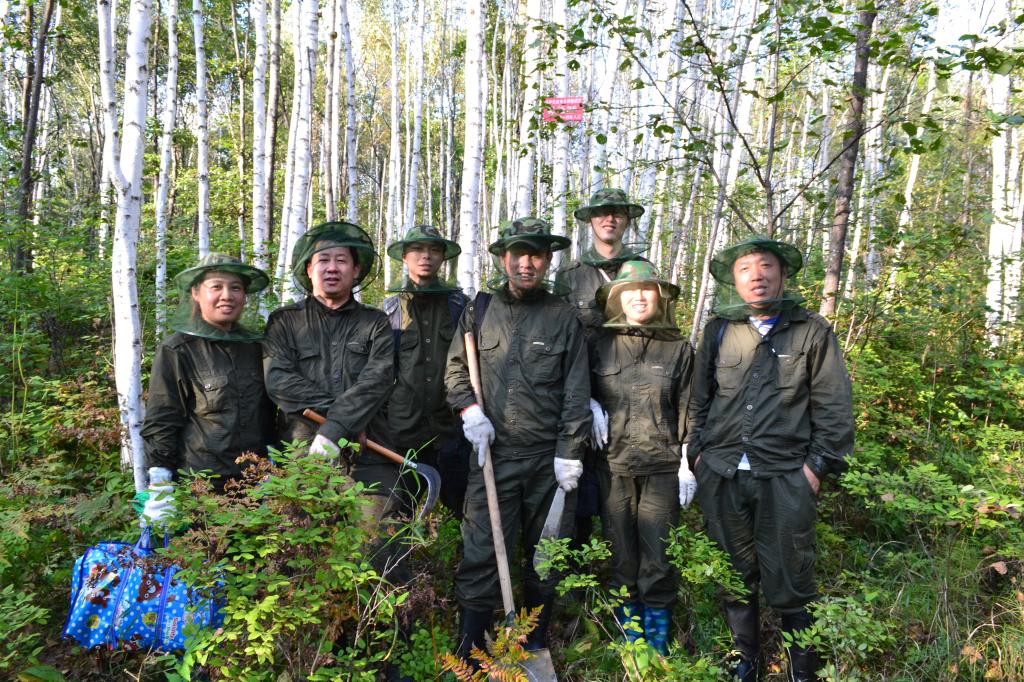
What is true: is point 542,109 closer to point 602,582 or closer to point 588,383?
point 588,383

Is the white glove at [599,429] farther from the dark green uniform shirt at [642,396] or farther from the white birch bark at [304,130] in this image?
the white birch bark at [304,130]

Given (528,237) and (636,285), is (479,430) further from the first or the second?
(636,285)

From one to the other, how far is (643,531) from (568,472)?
0.62m

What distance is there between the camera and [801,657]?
3291 millimetres

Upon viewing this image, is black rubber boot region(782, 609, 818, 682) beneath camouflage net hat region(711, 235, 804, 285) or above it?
beneath

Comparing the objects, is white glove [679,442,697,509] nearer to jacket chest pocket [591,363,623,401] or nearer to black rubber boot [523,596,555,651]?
jacket chest pocket [591,363,623,401]

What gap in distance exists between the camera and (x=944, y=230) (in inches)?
231

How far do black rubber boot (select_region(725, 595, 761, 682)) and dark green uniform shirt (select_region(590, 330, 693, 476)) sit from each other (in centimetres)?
89

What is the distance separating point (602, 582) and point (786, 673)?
4.41ft

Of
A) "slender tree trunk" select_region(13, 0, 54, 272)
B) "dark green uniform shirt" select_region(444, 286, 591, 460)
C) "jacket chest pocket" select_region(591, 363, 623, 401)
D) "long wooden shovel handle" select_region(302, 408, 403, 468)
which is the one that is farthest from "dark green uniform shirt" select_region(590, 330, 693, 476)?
"slender tree trunk" select_region(13, 0, 54, 272)

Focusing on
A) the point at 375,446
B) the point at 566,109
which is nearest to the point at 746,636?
the point at 375,446

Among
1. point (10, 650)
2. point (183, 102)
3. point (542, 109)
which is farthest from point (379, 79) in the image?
point (10, 650)

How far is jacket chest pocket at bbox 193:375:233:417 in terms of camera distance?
3.37m

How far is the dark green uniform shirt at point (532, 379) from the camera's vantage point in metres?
3.55
